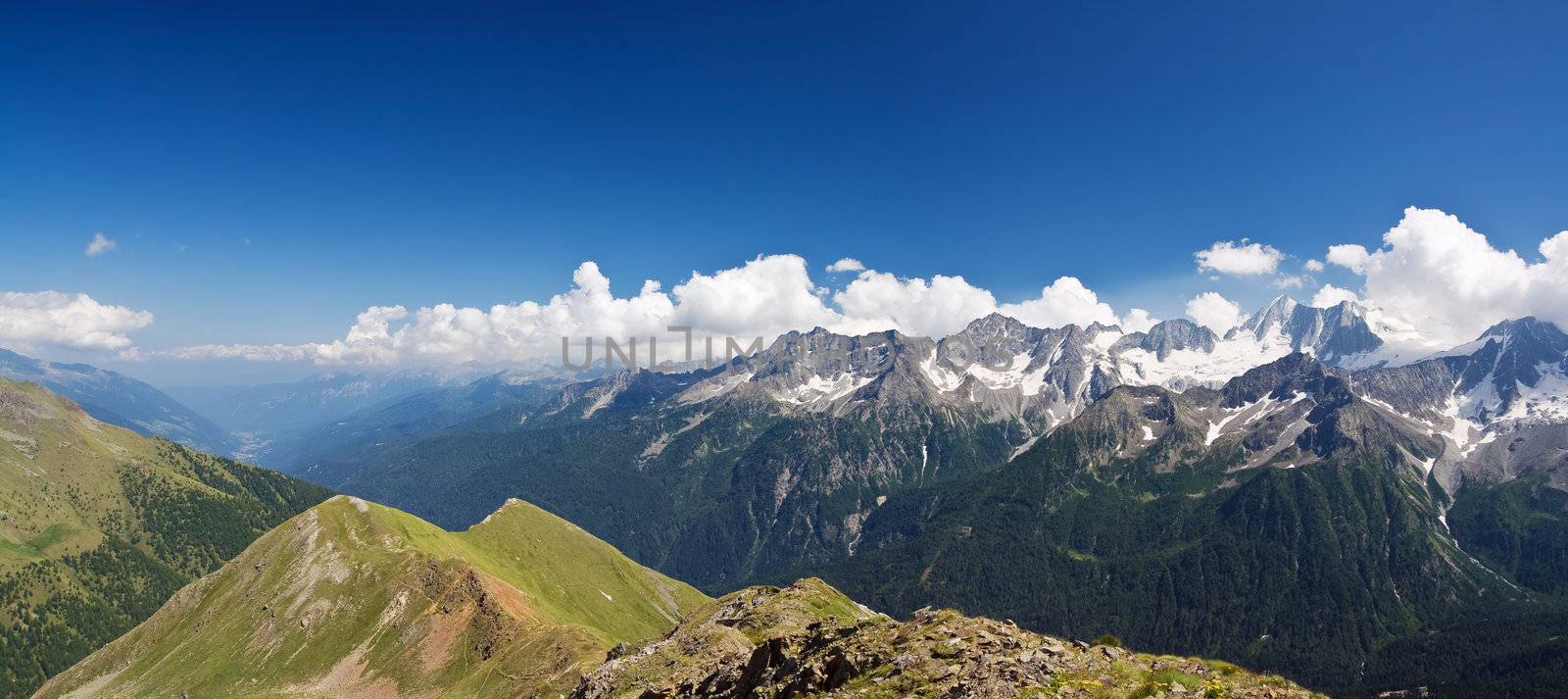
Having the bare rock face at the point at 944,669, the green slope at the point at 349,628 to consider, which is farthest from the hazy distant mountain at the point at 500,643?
the green slope at the point at 349,628

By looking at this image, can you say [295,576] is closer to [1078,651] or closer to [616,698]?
[616,698]

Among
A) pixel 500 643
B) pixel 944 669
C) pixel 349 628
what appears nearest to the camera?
pixel 944 669

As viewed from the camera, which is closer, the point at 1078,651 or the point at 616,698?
the point at 1078,651

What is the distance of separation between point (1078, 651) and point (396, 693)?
5052 inches

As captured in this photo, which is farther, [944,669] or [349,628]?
[349,628]

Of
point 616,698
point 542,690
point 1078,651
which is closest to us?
point 1078,651

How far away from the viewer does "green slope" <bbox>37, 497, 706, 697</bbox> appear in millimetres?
117500

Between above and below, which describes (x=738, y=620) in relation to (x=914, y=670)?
below

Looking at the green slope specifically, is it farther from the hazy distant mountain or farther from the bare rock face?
the bare rock face

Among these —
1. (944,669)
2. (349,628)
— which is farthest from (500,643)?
(944,669)

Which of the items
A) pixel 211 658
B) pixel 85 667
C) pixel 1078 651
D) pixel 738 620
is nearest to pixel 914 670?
pixel 1078 651

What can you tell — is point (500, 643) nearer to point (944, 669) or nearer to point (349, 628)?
point (349, 628)

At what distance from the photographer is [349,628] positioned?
453 ft

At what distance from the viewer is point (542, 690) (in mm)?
93375
